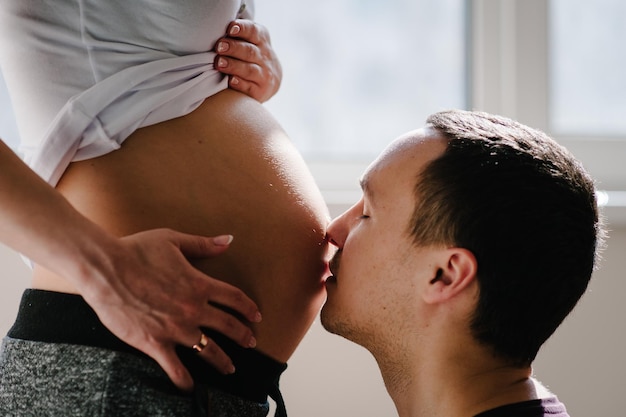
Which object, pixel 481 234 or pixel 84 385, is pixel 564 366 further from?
pixel 84 385

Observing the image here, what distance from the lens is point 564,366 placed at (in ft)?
5.16

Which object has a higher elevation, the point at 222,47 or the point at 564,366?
the point at 222,47

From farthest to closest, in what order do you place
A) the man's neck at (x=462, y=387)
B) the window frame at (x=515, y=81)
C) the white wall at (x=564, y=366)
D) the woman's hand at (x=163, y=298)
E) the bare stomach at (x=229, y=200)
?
the window frame at (x=515, y=81)
the white wall at (x=564, y=366)
the man's neck at (x=462, y=387)
the bare stomach at (x=229, y=200)
the woman's hand at (x=163, y=298)

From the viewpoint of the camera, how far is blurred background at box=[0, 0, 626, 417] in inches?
68.1

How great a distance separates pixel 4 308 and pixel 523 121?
3.83 feet

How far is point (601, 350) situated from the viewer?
158cm

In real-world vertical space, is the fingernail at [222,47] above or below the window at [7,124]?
above

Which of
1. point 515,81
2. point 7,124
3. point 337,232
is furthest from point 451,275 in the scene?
point 7,124

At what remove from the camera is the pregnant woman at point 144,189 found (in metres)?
0.76

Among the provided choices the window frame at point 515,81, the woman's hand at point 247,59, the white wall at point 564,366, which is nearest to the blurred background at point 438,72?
the window frame at point 515,81

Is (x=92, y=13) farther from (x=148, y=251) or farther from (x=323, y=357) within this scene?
(x=323, y=357)

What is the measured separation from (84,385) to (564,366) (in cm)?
113

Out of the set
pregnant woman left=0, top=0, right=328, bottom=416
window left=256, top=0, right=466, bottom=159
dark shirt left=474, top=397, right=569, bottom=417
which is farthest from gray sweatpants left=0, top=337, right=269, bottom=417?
window left=256, top=0, right=466, bottom=159

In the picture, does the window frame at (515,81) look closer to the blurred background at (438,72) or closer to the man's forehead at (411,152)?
the blurred background at (438,72)
